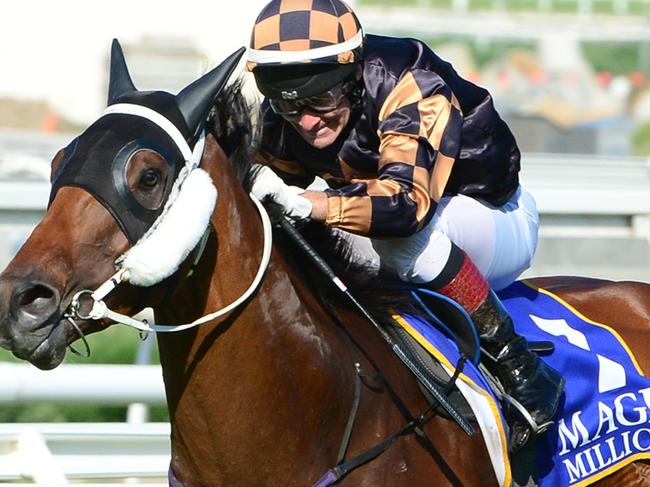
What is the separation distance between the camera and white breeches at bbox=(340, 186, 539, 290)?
129 inches

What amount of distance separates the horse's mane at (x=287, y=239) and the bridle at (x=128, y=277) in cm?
12

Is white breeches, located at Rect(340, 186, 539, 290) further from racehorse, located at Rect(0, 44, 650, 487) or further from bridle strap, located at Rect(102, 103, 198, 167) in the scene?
bridle strap, located at Rect(102, 103, 198, 167)

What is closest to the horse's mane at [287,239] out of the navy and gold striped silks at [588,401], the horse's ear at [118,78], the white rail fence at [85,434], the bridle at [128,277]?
the bridle at [128,277]

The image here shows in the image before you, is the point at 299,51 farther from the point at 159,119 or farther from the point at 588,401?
the point at 588,401

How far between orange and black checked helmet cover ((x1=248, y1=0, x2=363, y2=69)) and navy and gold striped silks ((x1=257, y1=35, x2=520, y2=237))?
6.4 inches

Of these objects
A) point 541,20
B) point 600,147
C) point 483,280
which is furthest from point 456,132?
point 541,20

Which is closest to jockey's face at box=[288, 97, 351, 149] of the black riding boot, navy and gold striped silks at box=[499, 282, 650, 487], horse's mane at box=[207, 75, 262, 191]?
horse's mane at box=[207, 75, 262, 191]

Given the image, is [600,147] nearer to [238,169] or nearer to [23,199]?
[23,199]

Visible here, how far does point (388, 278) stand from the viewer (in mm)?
3398

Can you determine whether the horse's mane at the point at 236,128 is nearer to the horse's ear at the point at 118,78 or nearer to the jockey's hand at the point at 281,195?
the jockey's hand at the point at 281,195

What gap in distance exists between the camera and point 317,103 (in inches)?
127

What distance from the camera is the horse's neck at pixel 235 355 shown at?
2936 mm

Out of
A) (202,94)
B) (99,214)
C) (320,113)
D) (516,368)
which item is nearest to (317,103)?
(320,113)

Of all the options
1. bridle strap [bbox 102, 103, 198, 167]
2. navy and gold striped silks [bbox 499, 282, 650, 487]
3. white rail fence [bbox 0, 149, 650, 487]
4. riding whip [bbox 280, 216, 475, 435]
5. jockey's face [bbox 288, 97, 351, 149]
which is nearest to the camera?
bridle strap [bbox 102, 103, 198, 167]
